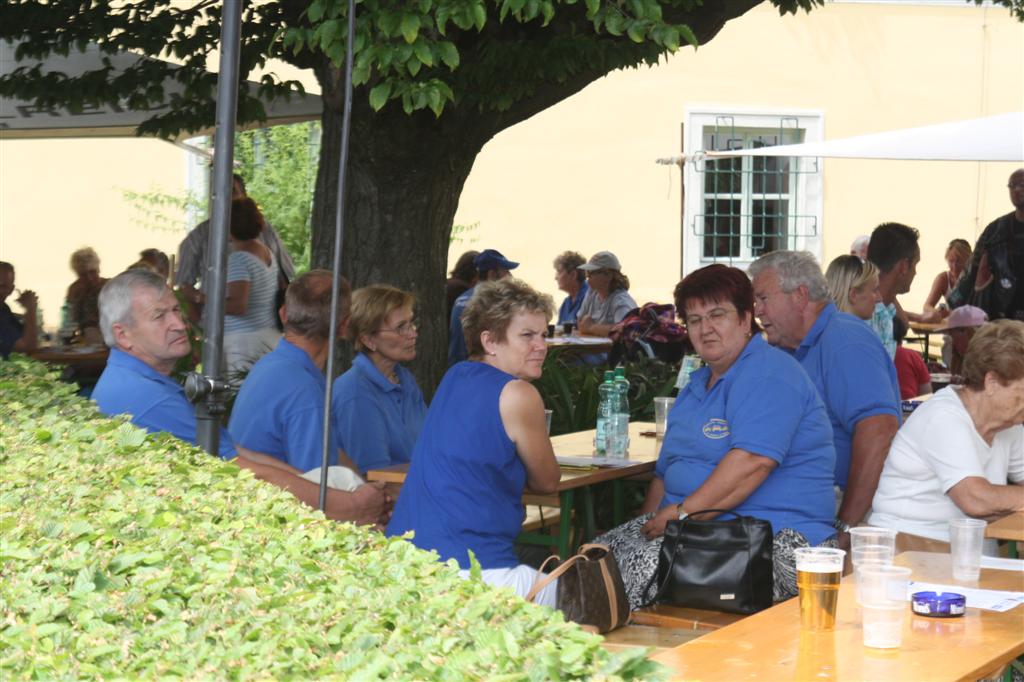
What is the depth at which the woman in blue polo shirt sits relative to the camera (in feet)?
15.4

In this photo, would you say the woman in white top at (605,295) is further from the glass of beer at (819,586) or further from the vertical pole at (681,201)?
the glass of beer at (819,586)

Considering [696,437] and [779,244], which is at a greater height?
[779,244]

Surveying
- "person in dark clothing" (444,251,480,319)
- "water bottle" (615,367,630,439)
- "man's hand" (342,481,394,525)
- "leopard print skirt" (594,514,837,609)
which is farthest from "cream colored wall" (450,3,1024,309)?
"leopard print skirt" (594,514,837,609)

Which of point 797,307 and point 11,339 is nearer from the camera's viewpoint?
point 797,307

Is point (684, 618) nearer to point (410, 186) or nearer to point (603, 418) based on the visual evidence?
point (603, 418)

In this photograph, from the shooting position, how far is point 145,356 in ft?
14.7

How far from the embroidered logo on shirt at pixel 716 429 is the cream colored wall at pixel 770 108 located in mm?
11629

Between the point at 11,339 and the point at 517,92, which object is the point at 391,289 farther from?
the point at 11,339

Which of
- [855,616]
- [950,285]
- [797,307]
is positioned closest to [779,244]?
[950,285]

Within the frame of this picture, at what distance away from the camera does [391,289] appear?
590 centimetres

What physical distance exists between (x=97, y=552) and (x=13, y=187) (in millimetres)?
13736

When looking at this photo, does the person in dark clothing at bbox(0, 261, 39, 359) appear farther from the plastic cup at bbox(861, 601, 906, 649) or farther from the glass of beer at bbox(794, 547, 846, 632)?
the plastic cup at bbox(861, 601, 906, 649)

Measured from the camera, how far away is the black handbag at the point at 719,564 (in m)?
4.28

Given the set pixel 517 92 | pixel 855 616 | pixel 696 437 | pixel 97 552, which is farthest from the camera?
pixel 517 92
